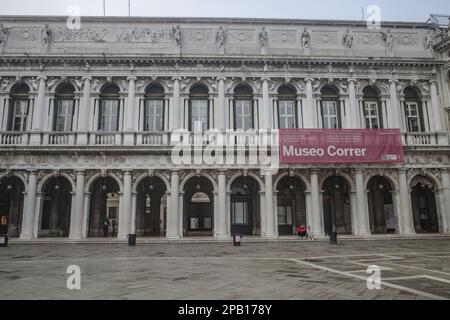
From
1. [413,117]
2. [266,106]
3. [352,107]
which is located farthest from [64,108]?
[413,117]

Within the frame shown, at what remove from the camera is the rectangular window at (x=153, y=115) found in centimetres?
2256

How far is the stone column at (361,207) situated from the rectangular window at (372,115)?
3759 mm

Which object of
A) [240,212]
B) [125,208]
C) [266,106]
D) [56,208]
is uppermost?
[266,106]

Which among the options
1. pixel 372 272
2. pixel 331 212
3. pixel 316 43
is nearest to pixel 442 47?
pixel 316 43

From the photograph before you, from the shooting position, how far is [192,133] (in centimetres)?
2180

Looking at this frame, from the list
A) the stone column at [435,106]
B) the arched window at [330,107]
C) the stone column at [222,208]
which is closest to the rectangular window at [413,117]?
the stone column at [435,106]

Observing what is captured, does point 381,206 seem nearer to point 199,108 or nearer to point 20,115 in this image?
point 199,108

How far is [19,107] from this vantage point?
22.4 meters

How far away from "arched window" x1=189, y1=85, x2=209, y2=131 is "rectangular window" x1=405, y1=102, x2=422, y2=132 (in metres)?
14.0

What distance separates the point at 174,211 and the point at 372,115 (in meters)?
15.0

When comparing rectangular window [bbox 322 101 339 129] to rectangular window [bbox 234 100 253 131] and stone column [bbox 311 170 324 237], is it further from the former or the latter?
rectangular window [bbox 234 100 253 131]

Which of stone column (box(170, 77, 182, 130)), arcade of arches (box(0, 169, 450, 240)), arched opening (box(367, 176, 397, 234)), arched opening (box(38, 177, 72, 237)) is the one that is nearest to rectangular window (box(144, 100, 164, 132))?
stone column (box(170, 77, 182, 130))

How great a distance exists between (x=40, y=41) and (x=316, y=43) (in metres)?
18.9

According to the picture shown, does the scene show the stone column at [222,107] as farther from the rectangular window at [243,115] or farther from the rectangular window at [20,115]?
the rectangular window at [20,115]
